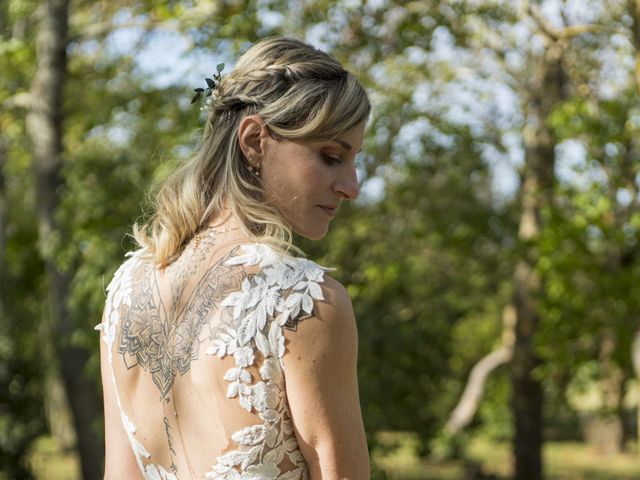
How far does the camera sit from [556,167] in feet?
40.7

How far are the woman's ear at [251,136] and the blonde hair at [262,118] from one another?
21mm

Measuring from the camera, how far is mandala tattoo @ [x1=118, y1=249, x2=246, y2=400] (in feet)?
5.88

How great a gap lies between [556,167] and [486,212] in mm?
1553

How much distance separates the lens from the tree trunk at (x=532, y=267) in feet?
39.1

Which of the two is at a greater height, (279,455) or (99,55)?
(279,455)

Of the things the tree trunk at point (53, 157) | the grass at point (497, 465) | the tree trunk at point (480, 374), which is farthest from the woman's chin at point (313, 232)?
the grass at point (497, 465)

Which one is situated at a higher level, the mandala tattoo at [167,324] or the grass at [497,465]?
the mandala tattoo at [167,324]

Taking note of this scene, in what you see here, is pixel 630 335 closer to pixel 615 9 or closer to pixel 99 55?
pixel 615 9

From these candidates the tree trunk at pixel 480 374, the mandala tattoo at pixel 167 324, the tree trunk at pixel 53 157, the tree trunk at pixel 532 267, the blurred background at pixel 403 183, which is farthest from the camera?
the tree trunk at pixel 480 374

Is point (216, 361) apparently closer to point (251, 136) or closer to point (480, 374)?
point (251, 136)

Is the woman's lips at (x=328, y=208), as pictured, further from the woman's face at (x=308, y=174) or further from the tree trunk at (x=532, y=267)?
the tree trunk at (x=532, y=267)

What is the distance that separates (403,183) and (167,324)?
8.59 m

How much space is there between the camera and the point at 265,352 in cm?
170

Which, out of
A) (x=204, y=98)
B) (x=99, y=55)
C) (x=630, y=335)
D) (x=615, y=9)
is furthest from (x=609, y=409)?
(x=204, y=98)
